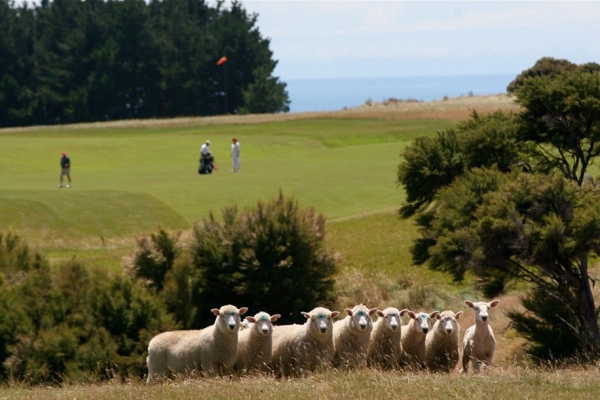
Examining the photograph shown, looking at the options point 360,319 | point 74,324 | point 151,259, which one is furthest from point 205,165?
point 360,319

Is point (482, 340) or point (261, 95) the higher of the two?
point (261, 95)

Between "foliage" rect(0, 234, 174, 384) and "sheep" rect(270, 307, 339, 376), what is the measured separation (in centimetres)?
634

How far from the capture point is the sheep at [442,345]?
19759 mm

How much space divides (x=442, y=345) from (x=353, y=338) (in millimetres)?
1937

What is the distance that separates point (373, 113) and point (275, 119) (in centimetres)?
819

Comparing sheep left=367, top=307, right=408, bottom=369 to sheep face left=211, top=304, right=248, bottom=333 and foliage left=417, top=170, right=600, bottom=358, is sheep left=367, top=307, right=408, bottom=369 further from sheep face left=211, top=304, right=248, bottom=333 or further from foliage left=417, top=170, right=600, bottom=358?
foliage left=417, top=170, right=600, bottom=358

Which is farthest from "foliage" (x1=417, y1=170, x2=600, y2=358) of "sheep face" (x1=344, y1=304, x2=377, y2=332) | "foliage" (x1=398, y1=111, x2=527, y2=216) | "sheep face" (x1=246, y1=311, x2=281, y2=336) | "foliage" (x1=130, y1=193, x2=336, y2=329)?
"sheep face" (x1=246, y1=311, x2=281, y2=336)

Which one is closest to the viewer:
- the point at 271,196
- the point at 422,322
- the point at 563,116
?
the point at 422,322

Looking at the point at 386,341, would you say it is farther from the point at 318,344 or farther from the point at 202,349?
the point at 202,349

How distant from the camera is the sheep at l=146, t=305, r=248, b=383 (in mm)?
18656

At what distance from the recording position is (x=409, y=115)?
292 feet

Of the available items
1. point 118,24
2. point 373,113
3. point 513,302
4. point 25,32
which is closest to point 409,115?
point 373,113

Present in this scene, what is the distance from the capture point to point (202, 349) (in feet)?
62.5

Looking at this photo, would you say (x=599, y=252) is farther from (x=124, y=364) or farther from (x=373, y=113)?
(x=373, y=113)
